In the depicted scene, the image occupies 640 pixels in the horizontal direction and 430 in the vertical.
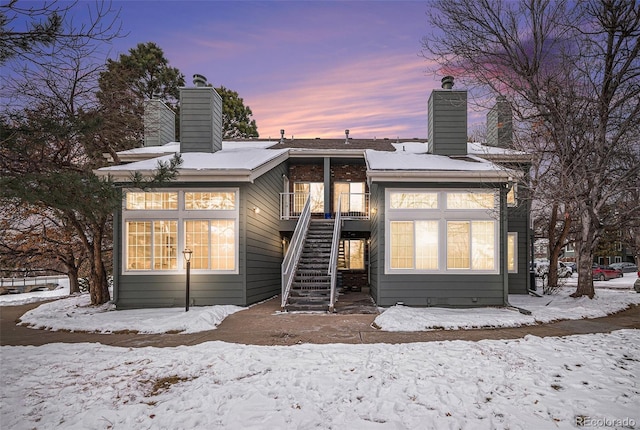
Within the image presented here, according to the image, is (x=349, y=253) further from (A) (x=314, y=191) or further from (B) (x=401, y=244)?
(B) (x=401, y=244)

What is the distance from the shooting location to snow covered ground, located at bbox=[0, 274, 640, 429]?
3.32m

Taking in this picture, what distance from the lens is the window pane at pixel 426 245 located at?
923 centimetres

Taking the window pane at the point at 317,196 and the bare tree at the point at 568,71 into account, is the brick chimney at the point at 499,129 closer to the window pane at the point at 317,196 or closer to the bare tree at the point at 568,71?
the bare tree at the point at 568,71

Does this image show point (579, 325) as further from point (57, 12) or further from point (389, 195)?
point (57, 12)

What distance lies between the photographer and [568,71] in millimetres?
9312

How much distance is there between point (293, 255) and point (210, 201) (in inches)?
108

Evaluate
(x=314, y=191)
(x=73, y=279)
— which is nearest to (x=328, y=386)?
(x=314, y=191)

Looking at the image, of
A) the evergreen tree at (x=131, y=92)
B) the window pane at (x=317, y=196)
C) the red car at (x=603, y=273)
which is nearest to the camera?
the evergreen tree at (x=131, y=92)

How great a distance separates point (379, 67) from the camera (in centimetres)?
1299

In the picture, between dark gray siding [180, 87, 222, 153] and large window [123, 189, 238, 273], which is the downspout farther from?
dark gray siding [180, 87, 222, 153]

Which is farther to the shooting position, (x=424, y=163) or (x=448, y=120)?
(x=448, y=120)

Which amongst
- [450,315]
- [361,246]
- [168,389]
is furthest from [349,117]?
[168,389]

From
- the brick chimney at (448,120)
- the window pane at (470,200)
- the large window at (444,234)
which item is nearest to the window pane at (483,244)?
the large window at (444,234)

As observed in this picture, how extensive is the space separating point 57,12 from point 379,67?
1049 cm
